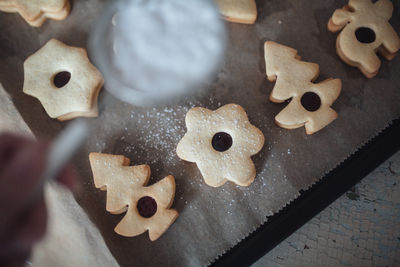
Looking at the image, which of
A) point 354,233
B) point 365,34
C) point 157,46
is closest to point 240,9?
point 157,46

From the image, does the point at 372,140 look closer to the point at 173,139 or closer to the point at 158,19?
the point at 173,139

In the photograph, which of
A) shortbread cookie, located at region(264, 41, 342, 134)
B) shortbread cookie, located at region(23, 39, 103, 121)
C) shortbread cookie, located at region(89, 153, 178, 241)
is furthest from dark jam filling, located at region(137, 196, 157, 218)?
shortbread cookie, located at region(264, 41, 342, 134)

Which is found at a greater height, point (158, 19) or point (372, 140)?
point (158, 19)

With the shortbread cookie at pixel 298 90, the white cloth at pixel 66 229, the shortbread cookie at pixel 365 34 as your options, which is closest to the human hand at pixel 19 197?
the white cloth at pixel 66 229

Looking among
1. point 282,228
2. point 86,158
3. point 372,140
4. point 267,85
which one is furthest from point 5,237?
point 372,140

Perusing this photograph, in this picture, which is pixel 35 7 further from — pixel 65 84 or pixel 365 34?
pixel 365 34

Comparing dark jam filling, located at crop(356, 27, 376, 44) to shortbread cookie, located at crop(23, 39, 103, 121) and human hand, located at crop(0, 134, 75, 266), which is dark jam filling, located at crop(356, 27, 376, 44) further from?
human hand, located at crop(0, 134, 75, 266)

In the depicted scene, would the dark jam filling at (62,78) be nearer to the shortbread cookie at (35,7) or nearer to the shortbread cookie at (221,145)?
the shortbread cookie at (35,7)
